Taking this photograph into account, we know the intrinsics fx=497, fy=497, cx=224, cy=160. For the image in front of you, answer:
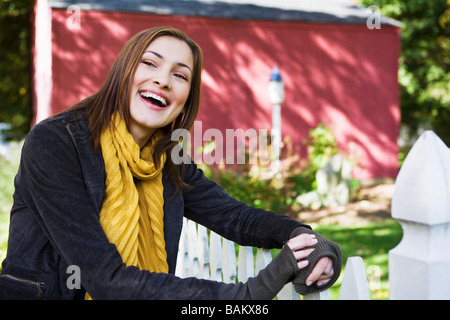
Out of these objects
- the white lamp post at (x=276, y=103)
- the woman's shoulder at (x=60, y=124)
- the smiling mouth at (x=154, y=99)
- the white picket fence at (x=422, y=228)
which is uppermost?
the white lamp post at (x=276, y=103)

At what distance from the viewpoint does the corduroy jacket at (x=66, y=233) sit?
158cm

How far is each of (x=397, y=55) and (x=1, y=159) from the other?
8468 mm

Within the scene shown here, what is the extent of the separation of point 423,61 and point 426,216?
17862 millimetres

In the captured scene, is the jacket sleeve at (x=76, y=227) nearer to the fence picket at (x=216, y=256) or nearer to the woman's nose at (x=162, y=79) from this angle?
the woman's nose at (x=162, y=79)

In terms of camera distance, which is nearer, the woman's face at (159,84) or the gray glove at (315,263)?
the gray glove at (315,263)

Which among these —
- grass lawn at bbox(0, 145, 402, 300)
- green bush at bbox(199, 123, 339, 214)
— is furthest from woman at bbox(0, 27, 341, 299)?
green bush at bbox(199, 123, 339, 214)

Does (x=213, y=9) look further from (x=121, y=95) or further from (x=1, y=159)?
(x=121, y=95)

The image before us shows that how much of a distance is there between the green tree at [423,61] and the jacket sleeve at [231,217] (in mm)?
14747

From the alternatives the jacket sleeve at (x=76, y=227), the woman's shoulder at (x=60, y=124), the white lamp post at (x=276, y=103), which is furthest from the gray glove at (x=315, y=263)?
the white lamp post at (x=276, y=103)

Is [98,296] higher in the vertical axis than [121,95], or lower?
lower

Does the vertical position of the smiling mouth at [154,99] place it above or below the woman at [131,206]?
above
